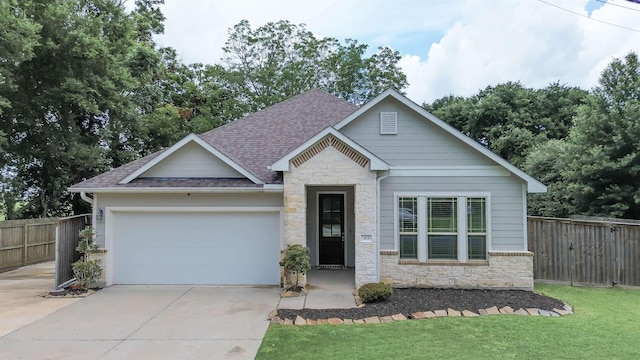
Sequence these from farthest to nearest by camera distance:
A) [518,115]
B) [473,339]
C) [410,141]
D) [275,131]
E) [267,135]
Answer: [518,115], [275,131], [267,135], [410,141], [473,339]

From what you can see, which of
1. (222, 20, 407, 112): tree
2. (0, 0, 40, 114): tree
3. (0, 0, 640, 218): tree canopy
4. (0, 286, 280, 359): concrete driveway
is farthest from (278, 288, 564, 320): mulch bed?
(222, 20, 407, 112): tree

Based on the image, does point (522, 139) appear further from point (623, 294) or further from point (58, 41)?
point (58, 41)

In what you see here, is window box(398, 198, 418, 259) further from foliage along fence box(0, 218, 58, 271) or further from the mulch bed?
foliage along fence box(0, 218, 58, 271)

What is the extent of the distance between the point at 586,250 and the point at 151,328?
34.1 feet

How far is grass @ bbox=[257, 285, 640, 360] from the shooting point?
5664mm

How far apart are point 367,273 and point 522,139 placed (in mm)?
18412

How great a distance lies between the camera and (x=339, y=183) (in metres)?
9.55

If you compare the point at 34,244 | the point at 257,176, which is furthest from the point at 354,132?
the point at 34,244

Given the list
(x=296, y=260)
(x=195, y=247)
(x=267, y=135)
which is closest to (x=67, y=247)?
(x=195, y=247)

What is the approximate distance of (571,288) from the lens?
10.1m

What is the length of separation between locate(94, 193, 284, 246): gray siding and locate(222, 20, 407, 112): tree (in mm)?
17231

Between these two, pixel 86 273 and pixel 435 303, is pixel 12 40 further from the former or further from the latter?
pixel 435 303

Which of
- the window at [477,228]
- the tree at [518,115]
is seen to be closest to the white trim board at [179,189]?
the window at [477,228]

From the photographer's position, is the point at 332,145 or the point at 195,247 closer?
the point at 332,145
